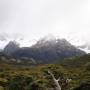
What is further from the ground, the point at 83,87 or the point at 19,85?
the point at 19,85

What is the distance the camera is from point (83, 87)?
3092 centimetres

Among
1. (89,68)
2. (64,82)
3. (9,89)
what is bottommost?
(64,82)

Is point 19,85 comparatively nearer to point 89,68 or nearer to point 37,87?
point 37,87

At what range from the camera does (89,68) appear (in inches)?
3344

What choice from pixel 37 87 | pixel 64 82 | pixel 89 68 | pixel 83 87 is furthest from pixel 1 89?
pixel 64 82

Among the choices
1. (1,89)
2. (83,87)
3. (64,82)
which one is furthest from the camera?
(1,89)

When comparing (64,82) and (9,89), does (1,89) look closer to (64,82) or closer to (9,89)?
(9,89)

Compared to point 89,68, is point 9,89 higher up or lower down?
lower down

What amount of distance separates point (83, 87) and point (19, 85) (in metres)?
30.6

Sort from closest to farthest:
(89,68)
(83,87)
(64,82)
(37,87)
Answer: (64,82) → (83,87) → (37,87) → (89,68)

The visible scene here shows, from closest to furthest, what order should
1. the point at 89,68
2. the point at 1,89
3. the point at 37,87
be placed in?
the point at 37,87, the point at 1,89, the point at 89,68

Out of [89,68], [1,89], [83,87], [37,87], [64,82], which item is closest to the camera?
[64,82]

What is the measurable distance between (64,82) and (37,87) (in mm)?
38627

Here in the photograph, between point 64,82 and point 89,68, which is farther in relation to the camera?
point 89,68
